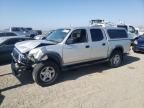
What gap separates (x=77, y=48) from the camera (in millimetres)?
5879

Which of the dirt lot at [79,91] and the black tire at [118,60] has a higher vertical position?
the black tire at [118,60]

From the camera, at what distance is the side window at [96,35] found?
6471 mm

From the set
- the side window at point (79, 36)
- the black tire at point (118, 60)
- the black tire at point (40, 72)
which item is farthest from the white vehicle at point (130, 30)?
the black tire at point (40, 72)

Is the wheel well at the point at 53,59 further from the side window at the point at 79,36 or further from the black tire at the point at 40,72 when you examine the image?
the side window at the point at 79,36

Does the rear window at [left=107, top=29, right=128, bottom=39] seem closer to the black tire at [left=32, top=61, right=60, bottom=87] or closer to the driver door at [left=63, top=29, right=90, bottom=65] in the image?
the driver door at [left=63, top=29, right=90, bottom=65]

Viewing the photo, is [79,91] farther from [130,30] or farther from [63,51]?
[130,30]

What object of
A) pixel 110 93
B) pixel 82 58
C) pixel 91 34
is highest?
pixel 91 34

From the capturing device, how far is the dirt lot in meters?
4.12

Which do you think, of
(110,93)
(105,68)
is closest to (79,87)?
(110,93)

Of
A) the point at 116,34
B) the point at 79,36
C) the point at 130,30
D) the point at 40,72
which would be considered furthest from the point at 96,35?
the point at 130,30

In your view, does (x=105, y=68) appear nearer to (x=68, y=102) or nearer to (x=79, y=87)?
(x=79, y=87)

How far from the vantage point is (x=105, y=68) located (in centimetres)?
739

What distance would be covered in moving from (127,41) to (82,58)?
119 inches

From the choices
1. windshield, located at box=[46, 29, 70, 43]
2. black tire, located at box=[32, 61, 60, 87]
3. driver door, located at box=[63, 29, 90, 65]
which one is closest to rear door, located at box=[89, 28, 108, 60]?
driver door, located at box=[63, 29, 90, 65]
